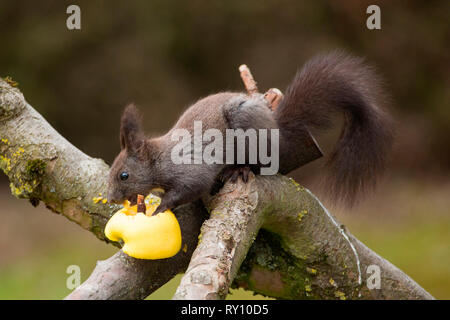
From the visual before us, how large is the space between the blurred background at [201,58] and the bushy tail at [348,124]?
3111mm

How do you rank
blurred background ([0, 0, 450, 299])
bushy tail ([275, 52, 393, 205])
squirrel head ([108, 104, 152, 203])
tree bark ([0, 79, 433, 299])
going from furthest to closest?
blurred background ([0, 0, 450, 299]), bushy tail ([275, 52, 393, 205]), squirrel head ([108, 104, 152, 203]), tree bark ([0, 79, 433, 299])

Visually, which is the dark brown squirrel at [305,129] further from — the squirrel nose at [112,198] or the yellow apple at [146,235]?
the yellow apple at [146,235]

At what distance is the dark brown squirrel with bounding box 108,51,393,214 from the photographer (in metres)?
2.07

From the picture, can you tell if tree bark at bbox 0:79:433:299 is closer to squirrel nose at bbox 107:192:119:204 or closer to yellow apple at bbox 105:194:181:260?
squirrel nose at bbox 107:192:119:204

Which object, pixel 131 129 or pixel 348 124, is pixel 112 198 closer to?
pixel 131 129

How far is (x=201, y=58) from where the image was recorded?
18.5 feet

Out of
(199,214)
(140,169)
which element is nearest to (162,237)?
(199,214)

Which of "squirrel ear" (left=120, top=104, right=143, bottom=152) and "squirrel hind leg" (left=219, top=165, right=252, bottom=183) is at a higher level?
"squirrel ear" (left=120, top=104, right=143, bottom=152)

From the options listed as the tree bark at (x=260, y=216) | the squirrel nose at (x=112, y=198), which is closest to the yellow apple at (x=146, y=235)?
the tree bark at (x=260, y=216)

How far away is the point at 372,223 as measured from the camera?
4.79 meters

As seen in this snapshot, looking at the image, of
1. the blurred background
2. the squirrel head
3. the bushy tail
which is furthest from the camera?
the blurred background

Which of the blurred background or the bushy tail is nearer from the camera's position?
the bushy tail

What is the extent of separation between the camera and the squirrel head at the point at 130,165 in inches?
77.7

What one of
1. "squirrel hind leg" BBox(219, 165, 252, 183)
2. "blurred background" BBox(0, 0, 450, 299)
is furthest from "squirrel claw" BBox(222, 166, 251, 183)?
"blurred background" BBox(0, 0, 450, 299)
